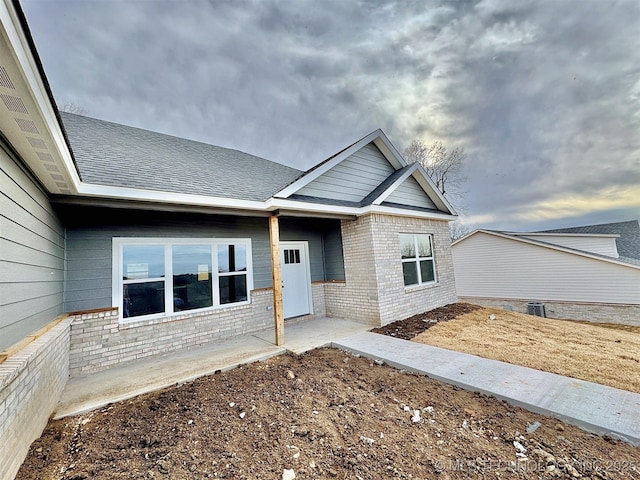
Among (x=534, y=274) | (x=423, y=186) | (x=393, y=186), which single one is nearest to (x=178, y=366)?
(x=393, y=186)

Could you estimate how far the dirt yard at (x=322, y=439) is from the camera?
1.96 meters

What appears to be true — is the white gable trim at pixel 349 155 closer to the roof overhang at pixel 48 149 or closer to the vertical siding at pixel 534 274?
the roof overhang at pixel 48 149

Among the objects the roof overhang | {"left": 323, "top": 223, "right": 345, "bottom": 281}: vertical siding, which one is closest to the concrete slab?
{"left": 323, "top": 223, "right": 345, "bottom": 281}: vertical siding

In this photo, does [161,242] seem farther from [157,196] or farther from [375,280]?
[375,280]

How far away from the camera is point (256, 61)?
8.84 meters

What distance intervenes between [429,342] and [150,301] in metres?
5.46

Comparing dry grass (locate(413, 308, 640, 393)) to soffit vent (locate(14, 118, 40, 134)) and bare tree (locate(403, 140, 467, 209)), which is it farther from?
bare tree (locate(403, 140, 467, 209))

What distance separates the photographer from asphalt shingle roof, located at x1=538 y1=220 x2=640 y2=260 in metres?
16.0

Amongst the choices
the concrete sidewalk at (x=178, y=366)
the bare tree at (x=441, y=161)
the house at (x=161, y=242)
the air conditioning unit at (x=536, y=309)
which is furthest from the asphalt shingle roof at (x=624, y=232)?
the concrete sidewalk at (x=178, y=366)

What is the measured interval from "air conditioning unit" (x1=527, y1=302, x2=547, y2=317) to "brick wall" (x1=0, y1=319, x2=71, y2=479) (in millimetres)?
17337

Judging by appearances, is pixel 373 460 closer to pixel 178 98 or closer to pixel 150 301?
pixel 150 301

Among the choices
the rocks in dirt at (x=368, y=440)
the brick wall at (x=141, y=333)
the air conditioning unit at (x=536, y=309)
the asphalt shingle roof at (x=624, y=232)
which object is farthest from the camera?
the asphalt shingle roof at (x=624, y=232)

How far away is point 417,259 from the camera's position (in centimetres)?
761

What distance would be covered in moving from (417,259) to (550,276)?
405 inches
